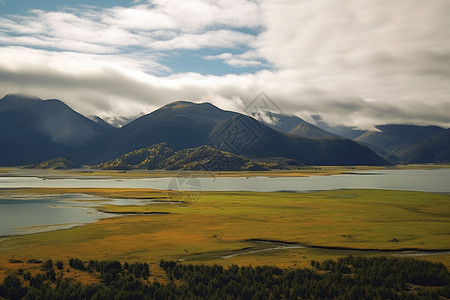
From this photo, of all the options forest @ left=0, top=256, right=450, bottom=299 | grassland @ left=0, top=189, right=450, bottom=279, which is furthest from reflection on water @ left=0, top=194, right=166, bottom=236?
forest @ left=0, top=256, right=450, bottom=299

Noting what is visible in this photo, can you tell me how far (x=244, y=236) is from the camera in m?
62.6

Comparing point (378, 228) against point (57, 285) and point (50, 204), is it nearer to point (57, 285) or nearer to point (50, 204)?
point (57, 285)

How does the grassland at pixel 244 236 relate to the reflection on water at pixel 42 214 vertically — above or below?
above

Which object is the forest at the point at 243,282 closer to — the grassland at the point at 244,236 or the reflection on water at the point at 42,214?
the grassland at the point at 244,236

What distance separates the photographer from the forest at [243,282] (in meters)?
35.1

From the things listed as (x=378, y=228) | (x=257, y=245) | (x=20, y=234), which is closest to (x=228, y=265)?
(x=257, y=245)

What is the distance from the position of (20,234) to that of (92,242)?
1638 cm

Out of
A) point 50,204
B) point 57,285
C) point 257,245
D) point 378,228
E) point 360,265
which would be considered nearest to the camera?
point 57,285

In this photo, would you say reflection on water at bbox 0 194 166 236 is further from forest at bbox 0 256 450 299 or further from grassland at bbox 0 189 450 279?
forest at bbox 0 256 450 299

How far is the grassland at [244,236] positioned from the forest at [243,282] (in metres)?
4.70

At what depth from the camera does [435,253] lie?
49969mm

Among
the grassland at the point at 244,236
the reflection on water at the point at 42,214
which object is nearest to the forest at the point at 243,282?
the grassland at the point at 244,236

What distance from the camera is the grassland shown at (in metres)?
50.3

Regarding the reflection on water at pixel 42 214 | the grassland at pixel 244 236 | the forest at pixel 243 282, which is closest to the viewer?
the forest at pixel 243 282
